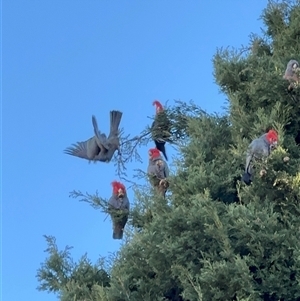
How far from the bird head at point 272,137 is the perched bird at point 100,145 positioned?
6.70 ft

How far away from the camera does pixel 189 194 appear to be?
544cm

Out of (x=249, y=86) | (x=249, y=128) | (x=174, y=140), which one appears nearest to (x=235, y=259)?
(x=249, y=128)

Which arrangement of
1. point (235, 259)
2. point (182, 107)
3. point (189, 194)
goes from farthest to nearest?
point (182, 107) < point (189, 194) < point (235, 259)

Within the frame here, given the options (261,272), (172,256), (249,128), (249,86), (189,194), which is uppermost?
(249,86)

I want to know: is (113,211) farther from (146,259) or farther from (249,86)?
(249,86)

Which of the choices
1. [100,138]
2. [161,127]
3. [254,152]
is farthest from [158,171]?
[254,152]

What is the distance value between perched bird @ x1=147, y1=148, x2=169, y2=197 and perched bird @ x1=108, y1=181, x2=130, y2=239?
0.31 meters

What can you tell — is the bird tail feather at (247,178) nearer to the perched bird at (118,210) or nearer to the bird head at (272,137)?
the bird head at (272,137)

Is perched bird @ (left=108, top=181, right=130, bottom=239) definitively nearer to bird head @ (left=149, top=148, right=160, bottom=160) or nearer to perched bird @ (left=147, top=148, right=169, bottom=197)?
perched bird @ (left=147, top=148, right=169, bottom=197)

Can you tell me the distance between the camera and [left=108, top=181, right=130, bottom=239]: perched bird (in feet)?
19.7

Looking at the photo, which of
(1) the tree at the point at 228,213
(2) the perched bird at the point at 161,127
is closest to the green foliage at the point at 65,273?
(1) the tree at the point at 228,213

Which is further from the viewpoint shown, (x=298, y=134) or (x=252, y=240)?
(x=298, y=134)

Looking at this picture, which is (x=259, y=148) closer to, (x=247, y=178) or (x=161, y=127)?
(x=247, y=178)

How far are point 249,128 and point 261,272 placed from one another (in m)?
1.51
